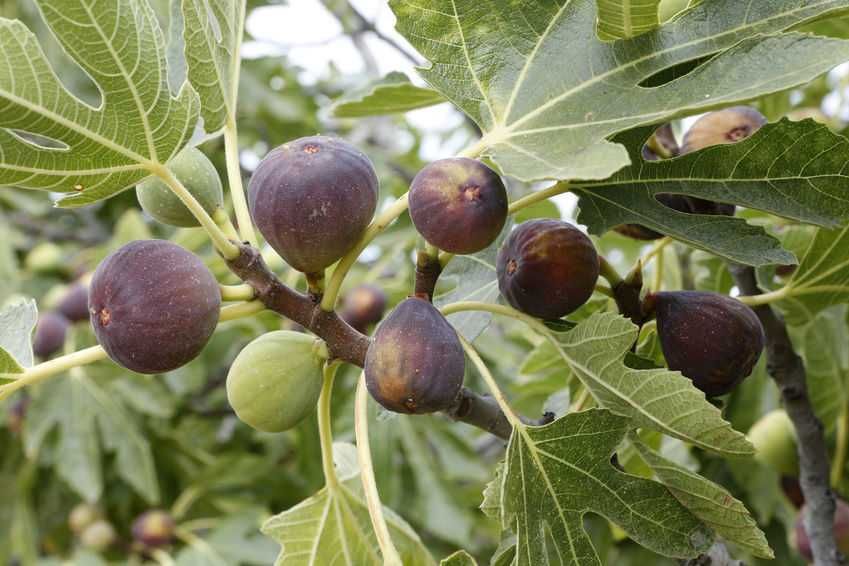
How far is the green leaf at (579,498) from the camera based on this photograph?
119cm

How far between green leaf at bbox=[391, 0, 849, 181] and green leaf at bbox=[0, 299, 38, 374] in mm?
708

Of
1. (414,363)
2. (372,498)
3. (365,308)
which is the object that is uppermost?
(414,363)

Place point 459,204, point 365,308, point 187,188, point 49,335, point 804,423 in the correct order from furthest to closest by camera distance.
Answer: point 49,335 < point 365,308 < point 804,423 < point 187,188 < point 459,204

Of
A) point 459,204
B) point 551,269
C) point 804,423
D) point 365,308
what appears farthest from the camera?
point 365,308

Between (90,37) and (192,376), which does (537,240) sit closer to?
(90,37)

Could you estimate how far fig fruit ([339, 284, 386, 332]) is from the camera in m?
2.96

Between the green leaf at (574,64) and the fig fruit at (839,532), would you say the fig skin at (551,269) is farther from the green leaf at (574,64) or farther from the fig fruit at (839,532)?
the fig fruit at (839,532)

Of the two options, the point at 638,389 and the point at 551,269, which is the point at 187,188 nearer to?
the point at 551,269

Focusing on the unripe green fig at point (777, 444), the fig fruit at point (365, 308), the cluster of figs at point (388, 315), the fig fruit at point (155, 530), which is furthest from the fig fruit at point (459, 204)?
the fig fruit at point (155, 530)

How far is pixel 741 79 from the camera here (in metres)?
1.05

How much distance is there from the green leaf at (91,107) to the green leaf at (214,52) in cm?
5

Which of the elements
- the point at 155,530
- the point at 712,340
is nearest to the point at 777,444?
the point at 712,340

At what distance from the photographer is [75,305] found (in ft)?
11.7

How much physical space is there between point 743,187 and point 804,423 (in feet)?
2.25
